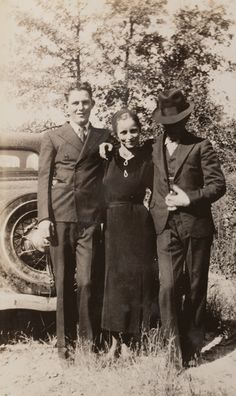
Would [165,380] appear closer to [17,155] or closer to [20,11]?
[17,155]

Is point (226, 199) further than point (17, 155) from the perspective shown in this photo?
Yes

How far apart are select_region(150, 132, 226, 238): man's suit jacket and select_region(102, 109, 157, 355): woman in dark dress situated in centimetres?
8

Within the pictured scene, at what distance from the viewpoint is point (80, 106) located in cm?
267

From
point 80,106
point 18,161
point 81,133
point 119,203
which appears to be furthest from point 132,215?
point 18,161

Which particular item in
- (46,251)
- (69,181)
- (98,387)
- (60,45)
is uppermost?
(60,45)

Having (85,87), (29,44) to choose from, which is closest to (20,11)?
(29,44)

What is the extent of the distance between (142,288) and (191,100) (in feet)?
3.72

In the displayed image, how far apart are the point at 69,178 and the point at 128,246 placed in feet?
1.55

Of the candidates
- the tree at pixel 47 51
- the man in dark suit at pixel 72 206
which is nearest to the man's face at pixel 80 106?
the man in dark suit at pixel 72 206

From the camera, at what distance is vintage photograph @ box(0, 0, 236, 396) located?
2650 millimetres

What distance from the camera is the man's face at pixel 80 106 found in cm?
267

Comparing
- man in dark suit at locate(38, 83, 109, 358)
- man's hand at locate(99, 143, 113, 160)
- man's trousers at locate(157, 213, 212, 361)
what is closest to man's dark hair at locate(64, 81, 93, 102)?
man in dark suit at locate(38, 83, 109, 358)

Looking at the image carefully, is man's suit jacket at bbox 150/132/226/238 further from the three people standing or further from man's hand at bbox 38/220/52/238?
man's hand at bbox 38/220/52/238

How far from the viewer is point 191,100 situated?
302 cm
